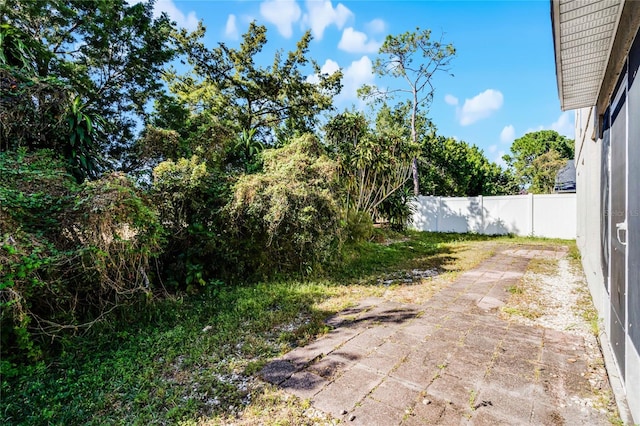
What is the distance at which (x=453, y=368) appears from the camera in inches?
90.0

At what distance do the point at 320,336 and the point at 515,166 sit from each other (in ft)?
92.3

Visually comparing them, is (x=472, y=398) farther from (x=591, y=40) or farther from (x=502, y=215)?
A: (x=502, y=215)

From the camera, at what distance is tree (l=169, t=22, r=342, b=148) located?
10883mm

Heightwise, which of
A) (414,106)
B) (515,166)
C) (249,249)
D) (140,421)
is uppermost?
(414,106)

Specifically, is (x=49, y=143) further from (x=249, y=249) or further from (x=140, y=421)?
(x=140, y=421)

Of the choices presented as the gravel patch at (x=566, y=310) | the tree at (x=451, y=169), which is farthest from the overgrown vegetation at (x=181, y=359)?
the tree at (x=451, y=169)

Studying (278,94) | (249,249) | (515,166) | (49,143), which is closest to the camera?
(49,143)

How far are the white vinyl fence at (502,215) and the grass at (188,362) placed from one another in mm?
7218

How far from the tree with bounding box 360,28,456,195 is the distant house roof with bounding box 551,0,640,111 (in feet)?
39.6

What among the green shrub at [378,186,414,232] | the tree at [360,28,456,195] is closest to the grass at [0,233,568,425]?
the green shrub at [378,186,414,232]

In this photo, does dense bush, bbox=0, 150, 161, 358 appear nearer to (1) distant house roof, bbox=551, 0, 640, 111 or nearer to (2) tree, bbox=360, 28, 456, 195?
(1) distant house roof, bbox=551, 0, 640, 111

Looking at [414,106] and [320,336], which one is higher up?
[414,106]

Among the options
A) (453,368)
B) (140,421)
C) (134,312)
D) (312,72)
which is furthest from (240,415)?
(312,72)

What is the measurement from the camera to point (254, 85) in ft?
36.0
